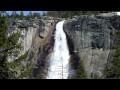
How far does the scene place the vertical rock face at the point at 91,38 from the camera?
45.8 ft

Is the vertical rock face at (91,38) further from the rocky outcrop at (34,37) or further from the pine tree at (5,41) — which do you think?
the pine tree at (5,41)

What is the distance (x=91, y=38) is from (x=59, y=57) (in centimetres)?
288

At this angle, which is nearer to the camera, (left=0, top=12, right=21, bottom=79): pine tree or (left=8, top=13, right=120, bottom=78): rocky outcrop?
(left=0, top=12, right=21, bottom=79): pine tree

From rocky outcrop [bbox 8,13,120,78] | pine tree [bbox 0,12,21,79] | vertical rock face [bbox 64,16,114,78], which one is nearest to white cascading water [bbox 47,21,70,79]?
rocky outcrop [bbox 8,13,120,78]

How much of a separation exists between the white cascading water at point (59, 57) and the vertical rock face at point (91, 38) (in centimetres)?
41

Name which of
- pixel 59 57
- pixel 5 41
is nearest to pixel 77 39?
pixel 59 57

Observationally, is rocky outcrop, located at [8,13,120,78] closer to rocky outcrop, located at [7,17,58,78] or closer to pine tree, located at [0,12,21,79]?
rocky outcrop, located at [7,17,58,78]

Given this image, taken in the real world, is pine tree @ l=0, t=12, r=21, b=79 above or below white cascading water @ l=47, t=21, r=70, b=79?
above

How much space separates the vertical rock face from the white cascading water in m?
0.41

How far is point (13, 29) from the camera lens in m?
10.7

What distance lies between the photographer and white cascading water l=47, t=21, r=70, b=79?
11.7 meters

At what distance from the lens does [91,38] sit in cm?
1527
